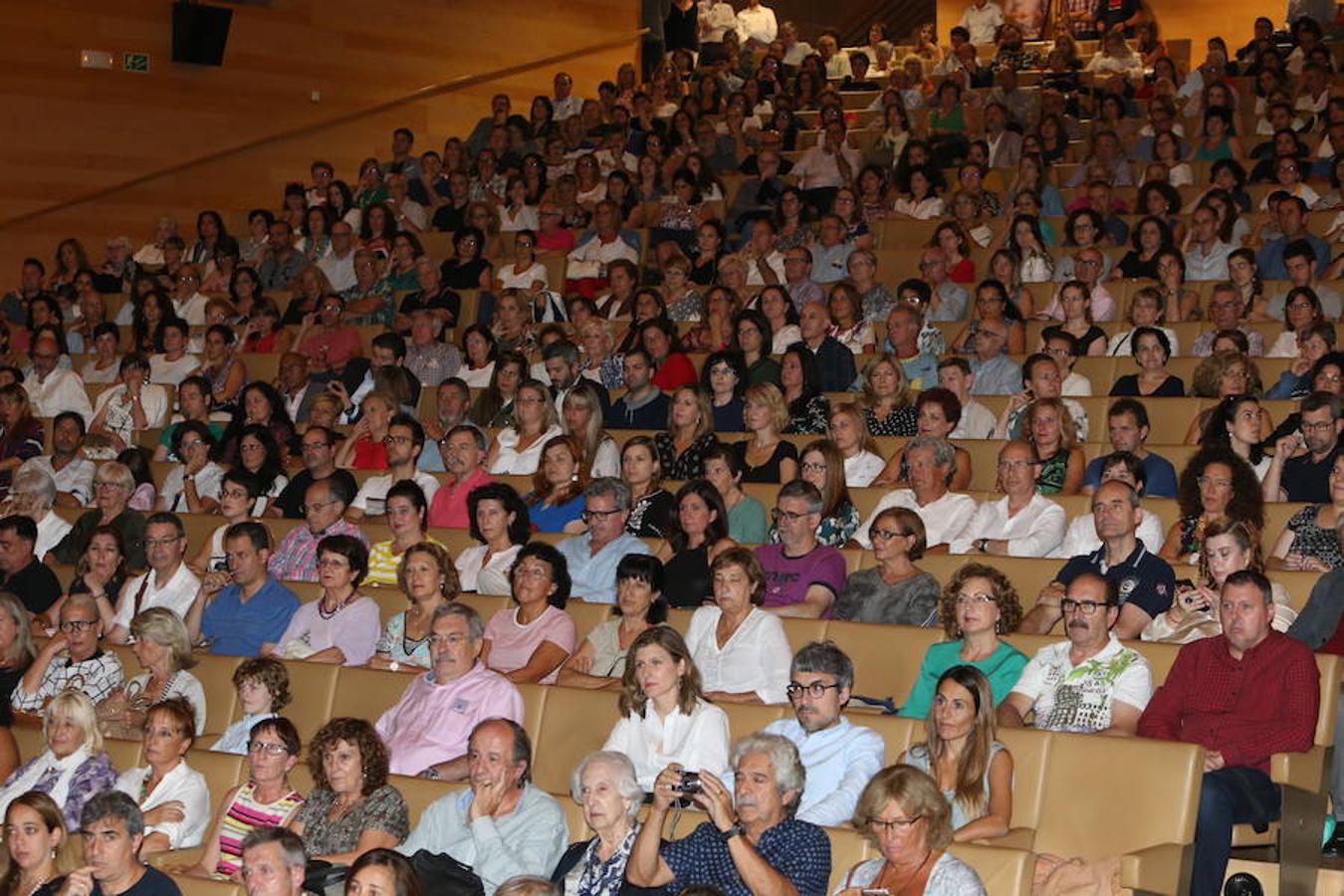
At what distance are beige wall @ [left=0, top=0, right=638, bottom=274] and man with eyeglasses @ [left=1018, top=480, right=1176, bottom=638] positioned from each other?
22.4 feet

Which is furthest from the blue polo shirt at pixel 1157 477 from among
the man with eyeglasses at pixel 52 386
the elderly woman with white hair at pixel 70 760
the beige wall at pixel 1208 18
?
the beige wall at pixel 1208 18

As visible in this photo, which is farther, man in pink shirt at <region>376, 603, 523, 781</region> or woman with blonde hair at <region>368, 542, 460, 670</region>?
woman with blonde hair at <region>368, 542, 460, 670</region>

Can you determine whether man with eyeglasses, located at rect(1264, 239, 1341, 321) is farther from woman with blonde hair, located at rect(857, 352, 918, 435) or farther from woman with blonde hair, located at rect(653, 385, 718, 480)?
woman with blonde hair, located at rect(653, 385, 718, 480)

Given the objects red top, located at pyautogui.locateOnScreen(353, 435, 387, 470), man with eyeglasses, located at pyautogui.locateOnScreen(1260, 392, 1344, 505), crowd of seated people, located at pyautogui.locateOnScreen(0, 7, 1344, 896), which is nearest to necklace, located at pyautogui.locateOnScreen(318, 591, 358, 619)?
crowd of seated people, located at pyautogui.locateOnScreen(0, 7, 1344, 896)

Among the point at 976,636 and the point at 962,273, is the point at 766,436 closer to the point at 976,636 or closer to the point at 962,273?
the point at 976,636

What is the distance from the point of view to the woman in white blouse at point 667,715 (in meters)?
4.07

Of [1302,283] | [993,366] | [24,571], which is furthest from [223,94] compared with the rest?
[1302,283]

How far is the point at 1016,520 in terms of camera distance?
17.0ft

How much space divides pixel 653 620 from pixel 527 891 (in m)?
1.62

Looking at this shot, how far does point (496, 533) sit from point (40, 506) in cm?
195

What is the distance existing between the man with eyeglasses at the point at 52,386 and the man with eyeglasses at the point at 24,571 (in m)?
1.84

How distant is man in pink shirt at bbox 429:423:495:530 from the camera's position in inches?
236

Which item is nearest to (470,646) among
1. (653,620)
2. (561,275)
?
(653,620)

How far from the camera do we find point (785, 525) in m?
4.98
